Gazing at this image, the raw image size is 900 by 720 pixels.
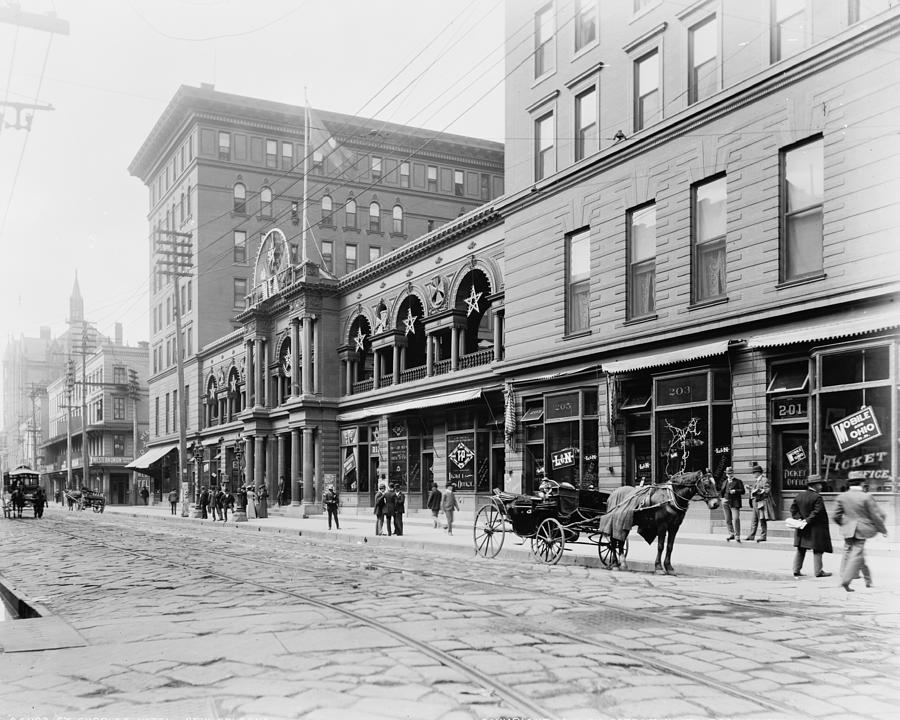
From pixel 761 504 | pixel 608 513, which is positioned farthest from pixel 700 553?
pixel 608 513

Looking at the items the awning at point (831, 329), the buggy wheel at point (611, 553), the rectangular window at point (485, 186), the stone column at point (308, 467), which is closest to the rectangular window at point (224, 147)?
the rectangular window at point (485, 186)

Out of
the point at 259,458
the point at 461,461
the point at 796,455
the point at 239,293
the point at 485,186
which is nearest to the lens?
the point at 796,455

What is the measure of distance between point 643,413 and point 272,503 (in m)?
28.3

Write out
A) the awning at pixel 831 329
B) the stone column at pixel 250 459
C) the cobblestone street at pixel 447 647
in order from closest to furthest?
the cobblestone street at pixel 447 647
the awning at pixel 831 329
the stone column at pixel 250 459

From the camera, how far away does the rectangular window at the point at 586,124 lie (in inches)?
1061

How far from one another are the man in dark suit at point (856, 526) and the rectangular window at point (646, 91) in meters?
14.3

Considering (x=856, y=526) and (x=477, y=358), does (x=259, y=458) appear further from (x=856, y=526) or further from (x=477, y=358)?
(x=856, y=526)

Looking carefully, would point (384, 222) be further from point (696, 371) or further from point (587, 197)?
point (696, 371)

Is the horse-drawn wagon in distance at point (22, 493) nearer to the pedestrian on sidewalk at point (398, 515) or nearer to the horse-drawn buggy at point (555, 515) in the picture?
the pedestrian on sidewalk at point (398, 515)

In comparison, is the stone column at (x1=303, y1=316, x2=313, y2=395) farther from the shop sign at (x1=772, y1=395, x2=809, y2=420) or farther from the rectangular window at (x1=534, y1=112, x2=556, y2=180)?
the shop sign at (x1=772, y1=395, x2=809, y2=420)

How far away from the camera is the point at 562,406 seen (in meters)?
27.2

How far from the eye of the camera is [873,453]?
1794 centimetres

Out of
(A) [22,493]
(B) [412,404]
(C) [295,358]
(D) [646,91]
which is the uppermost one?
(D) [646,91]

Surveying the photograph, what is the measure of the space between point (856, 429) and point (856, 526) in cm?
632
